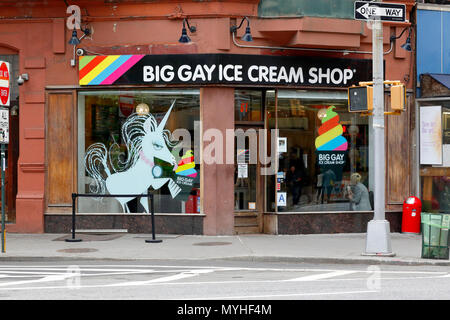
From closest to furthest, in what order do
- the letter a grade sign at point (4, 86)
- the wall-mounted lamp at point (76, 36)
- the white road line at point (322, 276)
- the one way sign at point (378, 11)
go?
the white road line at point (322, 276), the one way sign at point (378, 11), the letter a grade sign at point (4, 86), the wall-mounted lamp at point (76, 36)

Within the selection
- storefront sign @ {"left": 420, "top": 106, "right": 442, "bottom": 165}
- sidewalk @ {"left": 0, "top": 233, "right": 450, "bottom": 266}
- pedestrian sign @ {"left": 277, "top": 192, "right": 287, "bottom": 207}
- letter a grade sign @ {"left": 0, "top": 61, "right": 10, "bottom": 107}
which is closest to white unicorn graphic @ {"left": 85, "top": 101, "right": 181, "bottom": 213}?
sidewalk @ {"left": 0, "top": 233, "right": 450, "bottom": 266}

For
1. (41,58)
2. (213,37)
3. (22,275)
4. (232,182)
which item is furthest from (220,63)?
(22,275)

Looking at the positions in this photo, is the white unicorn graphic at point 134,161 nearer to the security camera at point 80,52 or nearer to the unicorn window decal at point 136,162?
the unicorn window decal at point 136,162

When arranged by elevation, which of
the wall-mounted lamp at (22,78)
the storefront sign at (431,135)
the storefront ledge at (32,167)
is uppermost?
the wall-mounted lamp at (22,78)

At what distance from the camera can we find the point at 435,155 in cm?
1811

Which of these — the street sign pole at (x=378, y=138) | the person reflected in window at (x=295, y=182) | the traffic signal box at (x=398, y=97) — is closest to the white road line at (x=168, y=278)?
the street sign pole at (x=378, y=138)

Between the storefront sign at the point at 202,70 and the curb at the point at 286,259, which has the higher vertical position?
the storefront sign at the point at 202,70

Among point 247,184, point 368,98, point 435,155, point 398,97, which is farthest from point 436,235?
point 247,184

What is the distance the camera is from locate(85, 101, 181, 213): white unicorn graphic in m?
17.4

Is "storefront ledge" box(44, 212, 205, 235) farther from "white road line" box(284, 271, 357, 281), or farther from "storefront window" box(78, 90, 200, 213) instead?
"white road line" box(284, 271, 357, 281)

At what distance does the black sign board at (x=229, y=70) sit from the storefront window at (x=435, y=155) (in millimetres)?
2891

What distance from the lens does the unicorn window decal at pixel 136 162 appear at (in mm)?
17375

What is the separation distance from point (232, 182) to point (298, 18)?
13.5 feet

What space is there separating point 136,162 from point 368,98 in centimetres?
616
